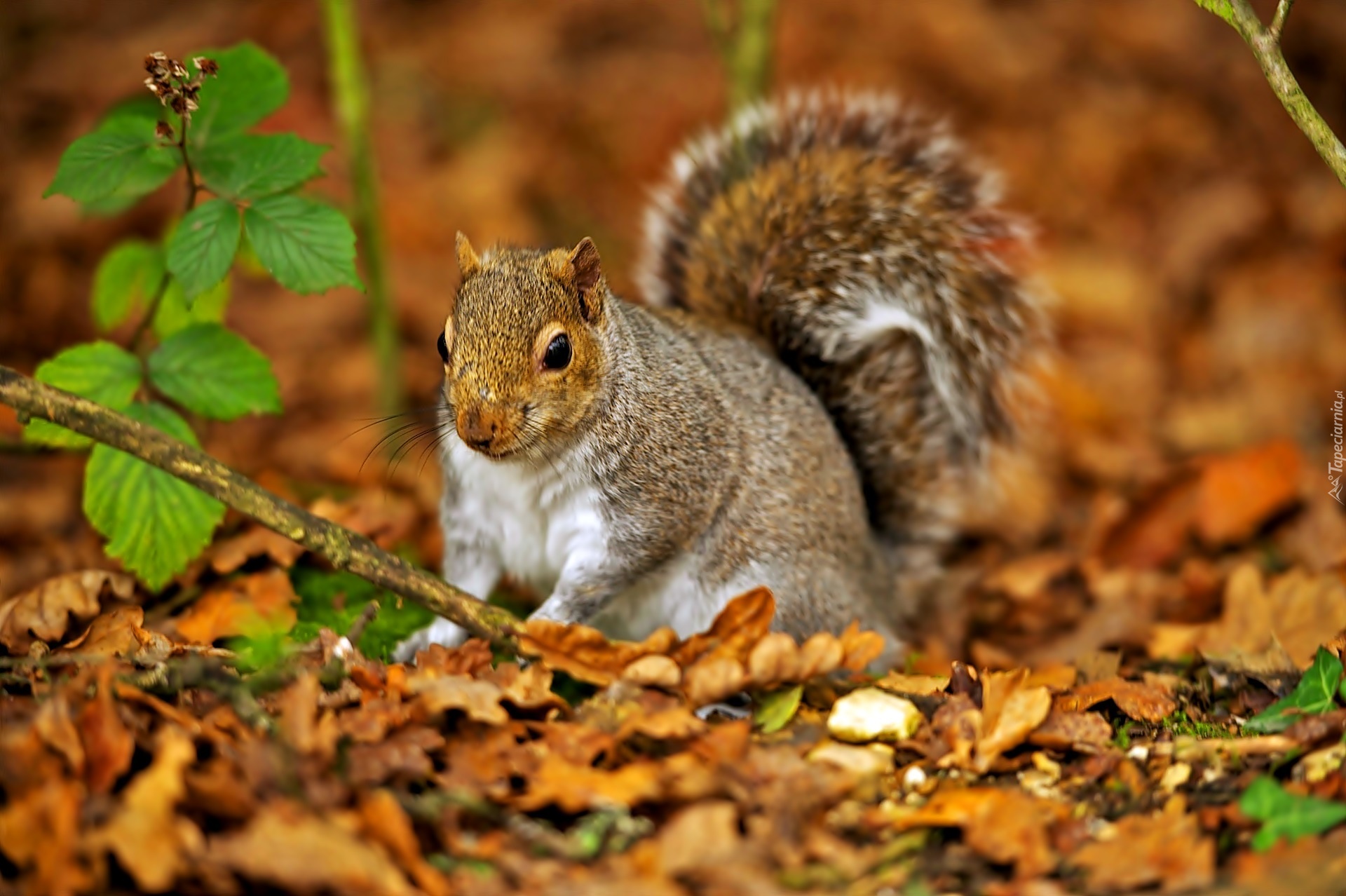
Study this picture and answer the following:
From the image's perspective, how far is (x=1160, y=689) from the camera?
2490mm

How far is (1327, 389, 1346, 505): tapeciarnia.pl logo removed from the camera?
369 centimetres

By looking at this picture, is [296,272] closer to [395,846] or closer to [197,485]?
[197,485]

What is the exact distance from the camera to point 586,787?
1898 mm

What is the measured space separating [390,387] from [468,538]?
128cm

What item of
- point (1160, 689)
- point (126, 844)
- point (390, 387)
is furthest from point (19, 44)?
point (1160, 689)

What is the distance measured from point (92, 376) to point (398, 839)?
129 cm

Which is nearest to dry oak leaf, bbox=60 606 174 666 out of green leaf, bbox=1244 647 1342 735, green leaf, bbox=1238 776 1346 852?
green leaf, bbox=1238 776 1346 852

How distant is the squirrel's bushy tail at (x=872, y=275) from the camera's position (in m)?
3.01

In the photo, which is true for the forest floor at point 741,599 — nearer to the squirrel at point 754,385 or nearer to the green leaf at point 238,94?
the squirrel at point 754,385

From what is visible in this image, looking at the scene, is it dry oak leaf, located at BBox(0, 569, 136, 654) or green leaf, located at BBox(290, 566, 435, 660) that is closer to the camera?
dry oak leaf, located at BBox(0, 569, 136, 654)

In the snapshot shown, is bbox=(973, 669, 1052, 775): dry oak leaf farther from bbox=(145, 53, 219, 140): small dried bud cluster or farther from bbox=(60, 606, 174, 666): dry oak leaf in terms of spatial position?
bbox=(145, 53, 219, 140): small dried bud cluster

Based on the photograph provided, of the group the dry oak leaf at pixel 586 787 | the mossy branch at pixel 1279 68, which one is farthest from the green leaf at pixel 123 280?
the mossy branch at pixel 1279 68

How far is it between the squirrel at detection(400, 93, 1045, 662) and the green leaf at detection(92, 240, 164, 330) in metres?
0.98

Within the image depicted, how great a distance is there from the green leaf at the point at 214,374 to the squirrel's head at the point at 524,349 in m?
0.40
